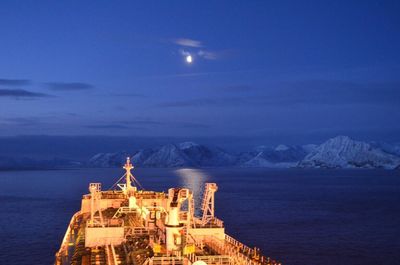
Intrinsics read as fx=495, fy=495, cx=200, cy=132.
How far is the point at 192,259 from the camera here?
31938mm

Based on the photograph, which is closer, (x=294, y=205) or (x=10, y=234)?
(x=10, y=234)

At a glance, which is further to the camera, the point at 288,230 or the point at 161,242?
the point at 288,230

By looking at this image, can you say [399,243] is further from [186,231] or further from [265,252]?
[186,231]

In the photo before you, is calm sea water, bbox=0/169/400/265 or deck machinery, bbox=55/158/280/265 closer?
deck machinery, bbox=55/158/280/265

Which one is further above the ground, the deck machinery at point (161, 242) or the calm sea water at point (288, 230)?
the deck machinery at point (161, 242)

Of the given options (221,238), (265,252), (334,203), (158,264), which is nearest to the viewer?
(158,264)

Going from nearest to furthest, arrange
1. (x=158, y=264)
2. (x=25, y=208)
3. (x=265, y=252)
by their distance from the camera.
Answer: (x=158, y=264) < (x=265, y=252) < (x=25, y=208)

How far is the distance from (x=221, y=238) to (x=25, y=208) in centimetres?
9483

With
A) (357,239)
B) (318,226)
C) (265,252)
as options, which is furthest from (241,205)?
(265,252)

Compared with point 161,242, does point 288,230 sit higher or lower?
lower

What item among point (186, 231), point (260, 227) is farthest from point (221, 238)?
point (260, 227)

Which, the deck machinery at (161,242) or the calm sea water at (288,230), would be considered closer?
the deck machinery at (161,242)

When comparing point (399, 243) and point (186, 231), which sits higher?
point (186, 231)

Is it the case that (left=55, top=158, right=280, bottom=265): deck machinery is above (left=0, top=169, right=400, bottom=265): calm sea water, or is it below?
above
